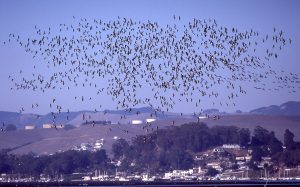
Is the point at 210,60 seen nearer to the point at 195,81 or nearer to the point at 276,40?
the point at 195,81

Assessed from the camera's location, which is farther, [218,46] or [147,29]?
[218,46]

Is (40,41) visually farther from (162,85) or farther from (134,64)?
(162,85)

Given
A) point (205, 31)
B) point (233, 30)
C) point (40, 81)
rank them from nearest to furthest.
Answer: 1. point (205, 31)
2. point (233, 30)
3. point (40, 81)

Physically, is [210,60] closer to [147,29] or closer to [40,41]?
[147,29]

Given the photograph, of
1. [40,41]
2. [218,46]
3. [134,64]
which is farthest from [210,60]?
[40,41]

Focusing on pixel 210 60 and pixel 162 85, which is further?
pixel 162 85

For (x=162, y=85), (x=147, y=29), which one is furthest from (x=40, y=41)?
(x=162, y=85)

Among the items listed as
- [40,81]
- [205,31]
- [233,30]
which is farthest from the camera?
[40,81]

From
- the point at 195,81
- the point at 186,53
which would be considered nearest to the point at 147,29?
the point at 186,53
